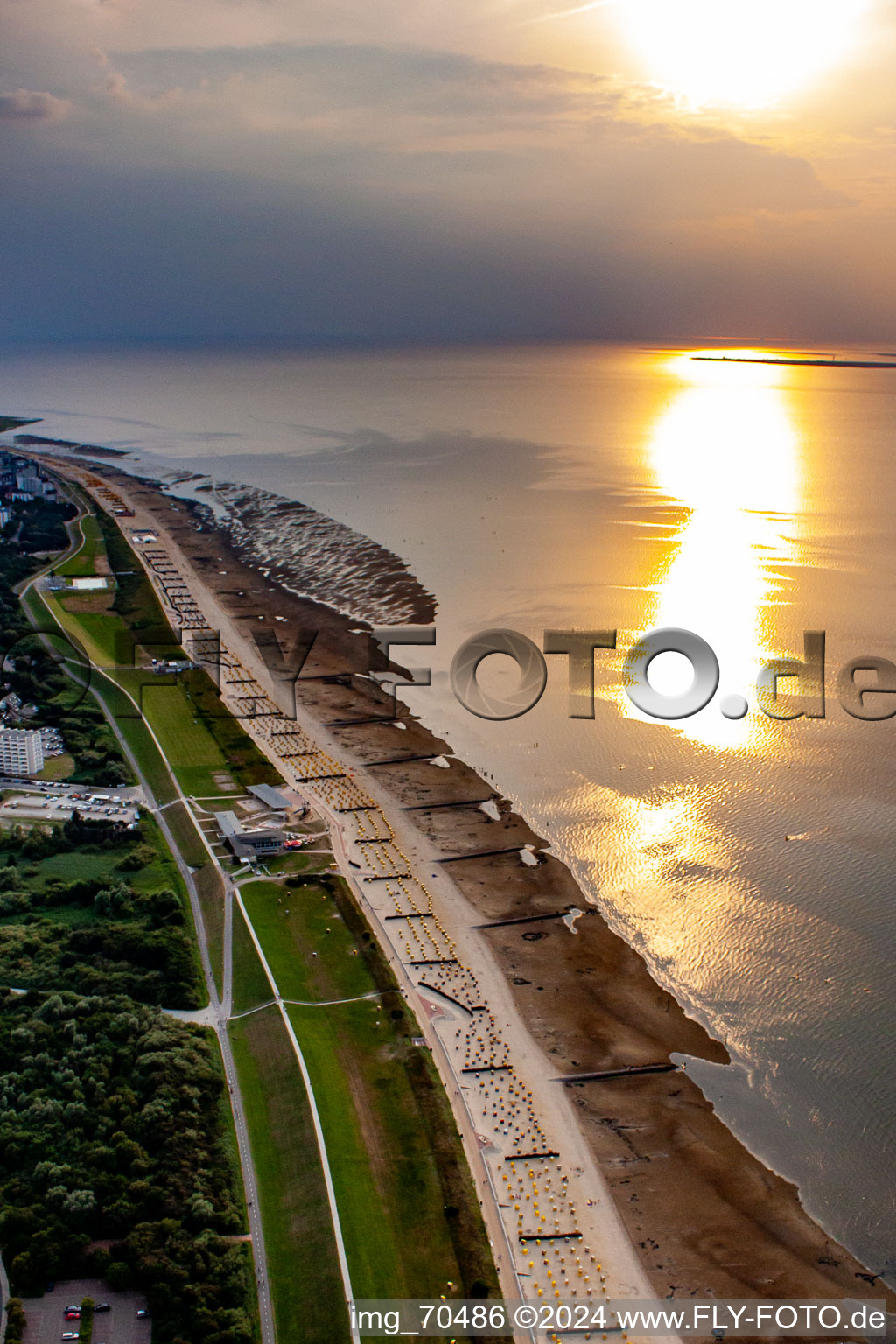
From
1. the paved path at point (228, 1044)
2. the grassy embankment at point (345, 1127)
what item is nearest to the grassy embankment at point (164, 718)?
the paved path at point (228, 1044)

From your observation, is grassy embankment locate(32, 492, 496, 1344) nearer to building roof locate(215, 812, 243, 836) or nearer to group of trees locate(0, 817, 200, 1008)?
group of trees locate(0, 817, 200, 1008)

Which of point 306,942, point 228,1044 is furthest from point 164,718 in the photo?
point 228,1044

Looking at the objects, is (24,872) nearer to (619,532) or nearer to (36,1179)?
(36,1179)

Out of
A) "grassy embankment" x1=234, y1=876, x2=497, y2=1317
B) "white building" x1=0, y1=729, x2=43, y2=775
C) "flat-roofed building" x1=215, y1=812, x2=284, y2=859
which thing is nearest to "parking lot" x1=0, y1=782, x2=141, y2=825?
"white building" x1=0, y1=729, x2=43, y2=775

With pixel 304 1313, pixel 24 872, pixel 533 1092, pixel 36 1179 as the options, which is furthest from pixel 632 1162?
pixel 24 872

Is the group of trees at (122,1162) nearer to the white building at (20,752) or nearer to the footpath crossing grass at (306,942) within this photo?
the footpath crossing grass at (306,942)
